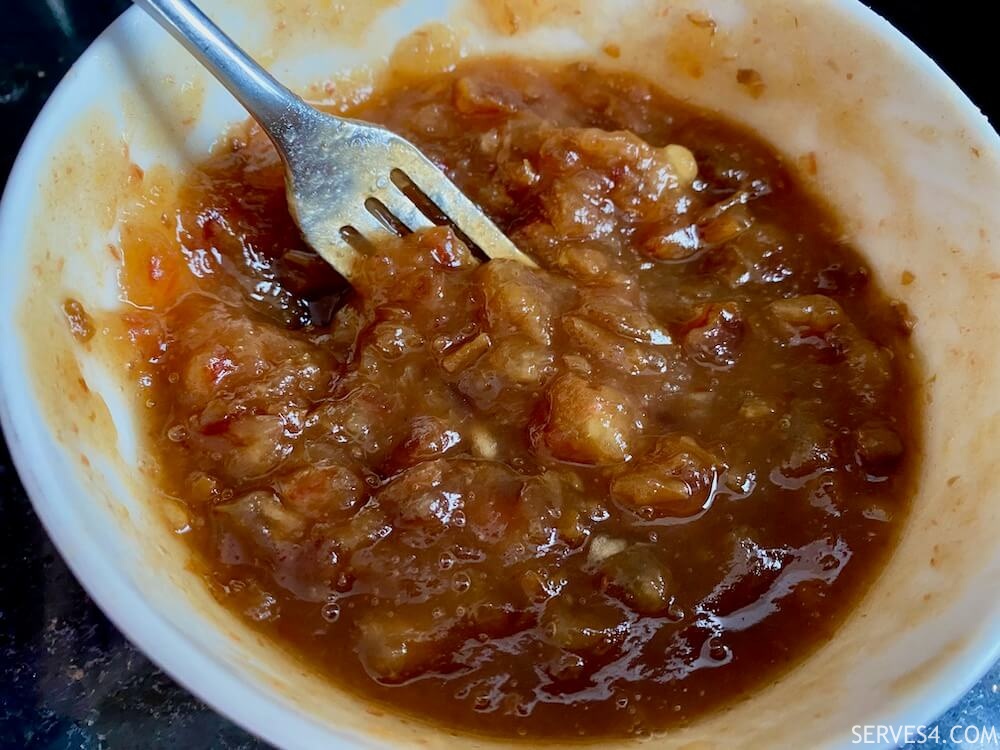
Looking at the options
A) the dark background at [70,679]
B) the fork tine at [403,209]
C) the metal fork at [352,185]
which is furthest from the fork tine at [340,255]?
the dark background at [70,679]

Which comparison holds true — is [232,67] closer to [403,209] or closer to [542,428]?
[403,209]

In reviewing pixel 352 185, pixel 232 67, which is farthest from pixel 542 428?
pixel 232 67

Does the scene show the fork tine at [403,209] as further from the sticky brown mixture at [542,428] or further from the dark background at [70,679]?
the dark background at [70,679]

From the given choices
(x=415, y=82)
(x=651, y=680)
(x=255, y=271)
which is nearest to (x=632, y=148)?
(x=415, y=82)

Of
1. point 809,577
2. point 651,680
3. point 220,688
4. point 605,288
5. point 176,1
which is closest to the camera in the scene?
point 220,688

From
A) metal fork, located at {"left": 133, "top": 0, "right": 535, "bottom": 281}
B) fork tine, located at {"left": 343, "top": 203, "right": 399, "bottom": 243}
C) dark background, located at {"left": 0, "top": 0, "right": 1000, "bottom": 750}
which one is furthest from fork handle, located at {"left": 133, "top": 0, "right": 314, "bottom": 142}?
dark background, located at {"left": 0, "top": 0, "right": 1000, "bottom": 750}

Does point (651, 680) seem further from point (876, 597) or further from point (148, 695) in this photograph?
point (148, 695)
